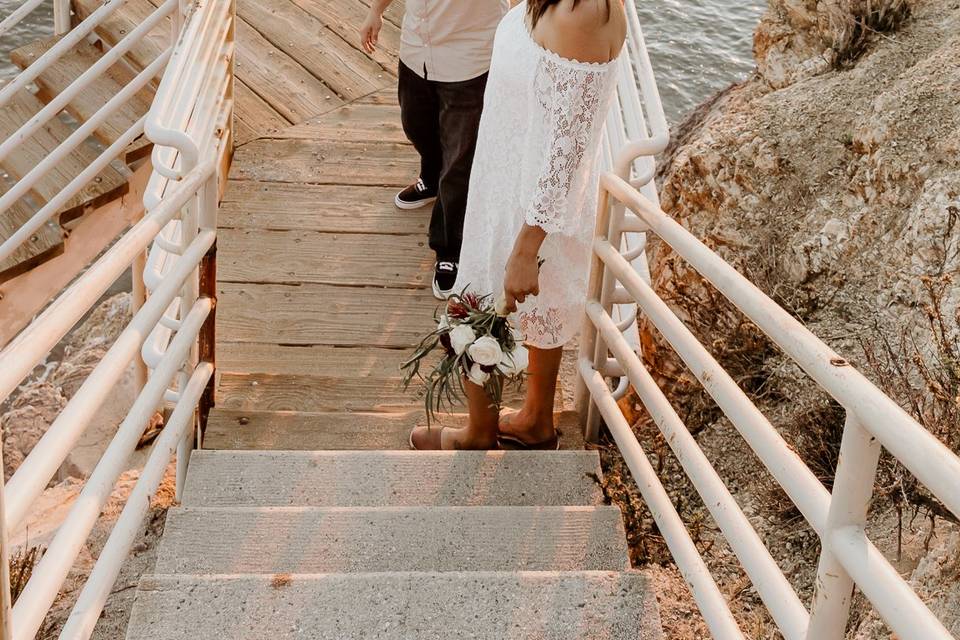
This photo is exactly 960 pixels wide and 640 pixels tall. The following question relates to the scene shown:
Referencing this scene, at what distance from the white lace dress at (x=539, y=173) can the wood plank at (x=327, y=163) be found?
6.31 feet

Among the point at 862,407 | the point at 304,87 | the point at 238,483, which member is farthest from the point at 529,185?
the point at 304,87

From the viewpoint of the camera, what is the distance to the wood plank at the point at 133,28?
5.09 metres

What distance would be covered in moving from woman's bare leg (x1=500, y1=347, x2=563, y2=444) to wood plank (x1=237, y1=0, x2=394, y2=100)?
257 centimetres

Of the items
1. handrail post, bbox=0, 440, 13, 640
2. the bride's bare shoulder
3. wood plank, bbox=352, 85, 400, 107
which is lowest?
wood plank, bbox=352, 85, 400, 107

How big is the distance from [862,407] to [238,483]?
1.77 metres

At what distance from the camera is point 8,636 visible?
1.23 meters

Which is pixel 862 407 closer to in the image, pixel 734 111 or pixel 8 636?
pixel 8 636

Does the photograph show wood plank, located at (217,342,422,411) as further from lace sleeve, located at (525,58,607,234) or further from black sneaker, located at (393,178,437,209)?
lace sleeve, located at (525,58,607,234)

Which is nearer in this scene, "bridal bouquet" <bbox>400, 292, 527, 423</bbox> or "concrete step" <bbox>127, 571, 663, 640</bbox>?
"concrete step" <bbox>127, 571, 663, 640</bbox>

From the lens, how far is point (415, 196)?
4.34 meters

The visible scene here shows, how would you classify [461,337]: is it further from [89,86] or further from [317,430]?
[89,86]

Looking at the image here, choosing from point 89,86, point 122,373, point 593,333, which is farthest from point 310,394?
point 89,86

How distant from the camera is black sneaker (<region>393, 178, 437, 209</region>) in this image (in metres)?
4.32

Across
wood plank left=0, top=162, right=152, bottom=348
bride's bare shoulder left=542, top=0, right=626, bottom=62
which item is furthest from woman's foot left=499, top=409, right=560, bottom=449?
wood plank left=0, top=162, right=152, bottom=348
